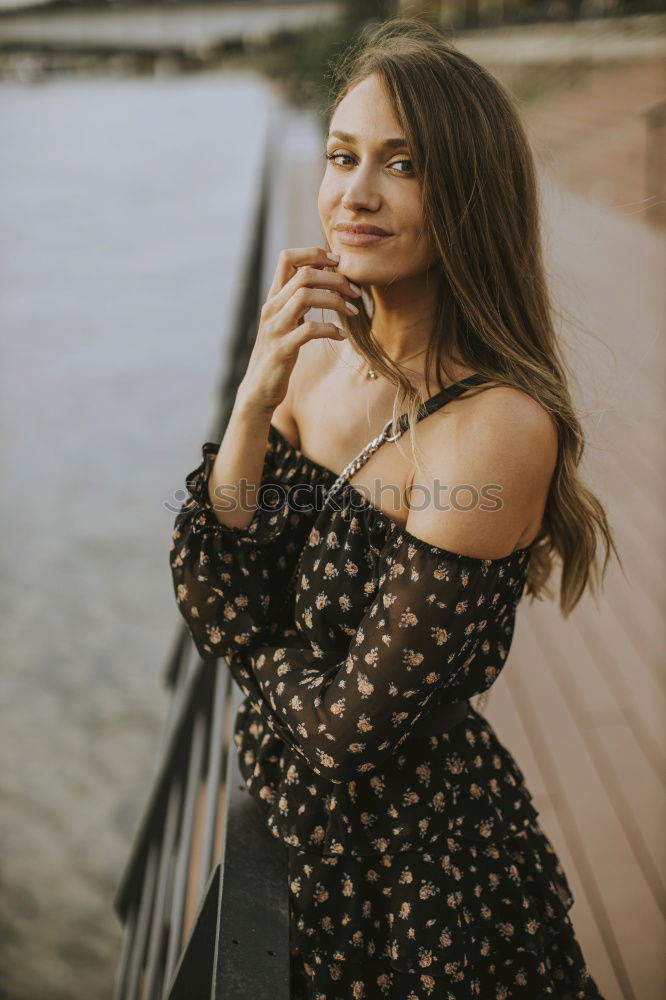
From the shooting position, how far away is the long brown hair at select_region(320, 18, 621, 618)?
1025 mm

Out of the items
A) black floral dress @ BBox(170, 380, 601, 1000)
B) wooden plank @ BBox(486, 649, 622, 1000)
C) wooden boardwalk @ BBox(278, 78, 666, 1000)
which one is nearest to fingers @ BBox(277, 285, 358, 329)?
black floral dress @ BBox(170, 380, 601, 1000)

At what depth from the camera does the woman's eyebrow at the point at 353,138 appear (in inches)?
40.6

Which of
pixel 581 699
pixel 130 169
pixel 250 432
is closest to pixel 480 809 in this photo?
pixel 250 432

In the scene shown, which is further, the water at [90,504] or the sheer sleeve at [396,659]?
the water at [90,504]

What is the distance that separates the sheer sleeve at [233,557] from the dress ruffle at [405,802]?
0.18 m

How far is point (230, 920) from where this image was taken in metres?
1.04

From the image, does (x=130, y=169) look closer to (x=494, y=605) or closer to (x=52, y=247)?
(x=52, y=247)

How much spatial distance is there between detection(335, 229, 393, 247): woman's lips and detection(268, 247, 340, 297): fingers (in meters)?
0.04

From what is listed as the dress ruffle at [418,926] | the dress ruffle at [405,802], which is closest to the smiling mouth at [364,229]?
the dress ruffle at [405,802]

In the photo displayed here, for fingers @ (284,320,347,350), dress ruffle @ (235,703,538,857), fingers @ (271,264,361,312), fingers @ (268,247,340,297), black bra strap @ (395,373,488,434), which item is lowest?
dress ruffle @ (235,703,538,857)

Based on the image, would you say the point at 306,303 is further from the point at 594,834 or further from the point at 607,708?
the point at 607,708

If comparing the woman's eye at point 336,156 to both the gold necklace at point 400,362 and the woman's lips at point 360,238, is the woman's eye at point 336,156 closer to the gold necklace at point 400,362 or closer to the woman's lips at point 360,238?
the woman's lips at point 360,238

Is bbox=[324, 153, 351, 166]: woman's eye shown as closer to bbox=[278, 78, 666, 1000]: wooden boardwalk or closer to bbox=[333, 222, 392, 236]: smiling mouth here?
bbox=[333, 222, 392, 236]: smiling mouth

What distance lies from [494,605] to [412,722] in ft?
0.55
